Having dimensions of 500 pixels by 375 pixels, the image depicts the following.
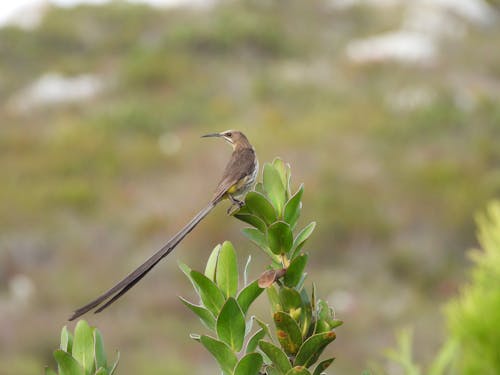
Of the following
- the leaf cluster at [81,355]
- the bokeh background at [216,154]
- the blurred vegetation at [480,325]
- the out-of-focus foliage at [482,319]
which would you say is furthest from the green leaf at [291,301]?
the bokeh background at [216,154]

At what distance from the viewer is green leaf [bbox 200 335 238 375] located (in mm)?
1062

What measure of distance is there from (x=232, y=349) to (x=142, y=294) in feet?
32.8

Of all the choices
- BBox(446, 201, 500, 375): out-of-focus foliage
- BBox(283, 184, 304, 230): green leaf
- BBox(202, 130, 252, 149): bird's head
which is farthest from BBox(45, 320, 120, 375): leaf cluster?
BBox(446, 201, 500, 375): out-of-focus foliage

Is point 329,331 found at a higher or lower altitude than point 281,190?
lower

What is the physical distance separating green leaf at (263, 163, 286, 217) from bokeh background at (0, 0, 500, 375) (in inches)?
259

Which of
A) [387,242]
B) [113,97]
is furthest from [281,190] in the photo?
[113,97]

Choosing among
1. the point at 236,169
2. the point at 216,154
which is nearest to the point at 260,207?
the point at 236,169

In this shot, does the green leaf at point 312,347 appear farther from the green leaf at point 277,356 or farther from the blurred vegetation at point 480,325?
the blurred vegetation at point 480,325

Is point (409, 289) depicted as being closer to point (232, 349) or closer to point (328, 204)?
point (328, 204)

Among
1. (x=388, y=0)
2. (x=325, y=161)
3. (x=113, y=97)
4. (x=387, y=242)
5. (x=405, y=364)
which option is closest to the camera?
(x=405, y=364)

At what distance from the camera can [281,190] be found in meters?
1.20

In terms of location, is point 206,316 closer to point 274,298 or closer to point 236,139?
point 274,298

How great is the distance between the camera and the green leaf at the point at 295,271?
1.12m

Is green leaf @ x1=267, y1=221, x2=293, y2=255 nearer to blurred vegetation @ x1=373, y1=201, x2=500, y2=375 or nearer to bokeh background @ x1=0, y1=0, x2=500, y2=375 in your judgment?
blurred vegetation @ x1=373, y1=201, x2=500, y2=375
